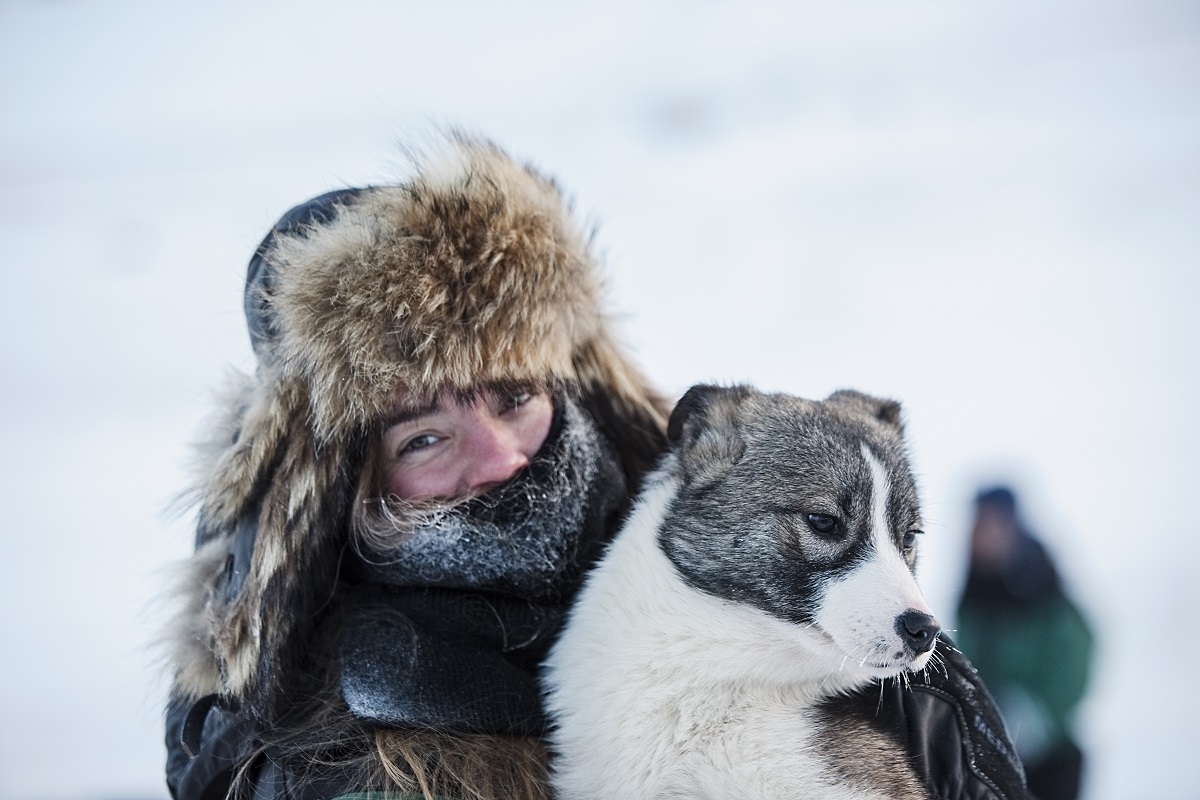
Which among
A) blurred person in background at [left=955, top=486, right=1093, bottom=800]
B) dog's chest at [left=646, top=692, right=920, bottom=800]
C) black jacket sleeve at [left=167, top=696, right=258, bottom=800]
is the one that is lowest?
blurred person in background at [left=955, top=486, right=1093, bottom=800]

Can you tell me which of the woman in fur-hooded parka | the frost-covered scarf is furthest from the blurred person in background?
the woman in fur-hooded parka

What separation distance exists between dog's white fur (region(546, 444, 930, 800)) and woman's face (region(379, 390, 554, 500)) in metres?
0.38

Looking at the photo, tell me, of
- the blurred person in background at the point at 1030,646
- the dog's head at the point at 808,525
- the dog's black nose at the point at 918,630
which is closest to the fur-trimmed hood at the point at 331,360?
the dog's head at the point at 808,525

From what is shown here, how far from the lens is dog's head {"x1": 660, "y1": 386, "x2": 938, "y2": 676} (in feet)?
5.24

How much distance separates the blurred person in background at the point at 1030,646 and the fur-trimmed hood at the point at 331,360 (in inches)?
125

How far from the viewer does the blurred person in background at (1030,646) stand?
3.84m

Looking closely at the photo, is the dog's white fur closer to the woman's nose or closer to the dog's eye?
the dog's eye

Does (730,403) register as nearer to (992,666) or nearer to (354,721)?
(354,721)

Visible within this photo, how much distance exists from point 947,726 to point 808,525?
0.52m

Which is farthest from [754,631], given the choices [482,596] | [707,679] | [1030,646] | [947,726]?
[1030,646]

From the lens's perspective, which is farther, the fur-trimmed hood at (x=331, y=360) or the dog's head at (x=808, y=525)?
the fur-trimmed hood at (x=331, y=360)

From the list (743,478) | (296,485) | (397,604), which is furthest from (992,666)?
(296,485)

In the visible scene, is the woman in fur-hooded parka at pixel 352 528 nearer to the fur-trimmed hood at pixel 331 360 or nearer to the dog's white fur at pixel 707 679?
the fur-trimmed hood at pixel 331 360

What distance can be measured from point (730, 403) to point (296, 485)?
0.98 meters
